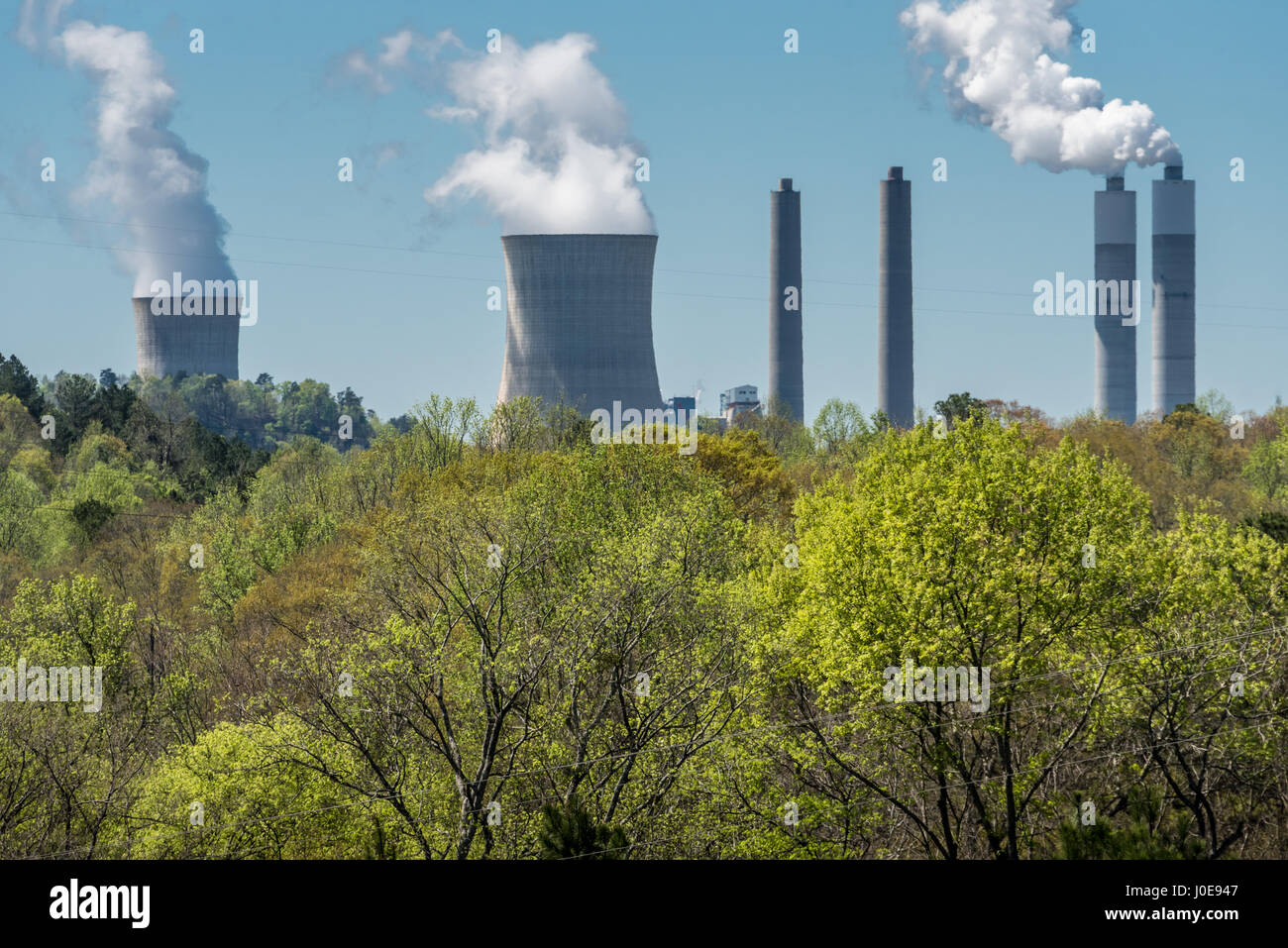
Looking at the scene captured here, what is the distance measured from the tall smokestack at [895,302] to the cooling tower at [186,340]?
59.3m

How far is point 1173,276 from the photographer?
14238 cm

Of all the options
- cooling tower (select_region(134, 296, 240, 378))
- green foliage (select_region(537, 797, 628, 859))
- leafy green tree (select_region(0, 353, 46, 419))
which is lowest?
green foliage (select_region(537, 797, 628, 859))

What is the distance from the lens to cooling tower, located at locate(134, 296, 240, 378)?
136875 mm

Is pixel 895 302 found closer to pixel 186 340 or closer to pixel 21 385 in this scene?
pixel 186 340

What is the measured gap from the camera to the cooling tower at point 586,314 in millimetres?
76125

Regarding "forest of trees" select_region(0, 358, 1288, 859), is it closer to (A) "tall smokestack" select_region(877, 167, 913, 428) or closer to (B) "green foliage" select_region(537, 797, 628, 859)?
(B) "green foliage" select_region(537, 797, 628, 859)

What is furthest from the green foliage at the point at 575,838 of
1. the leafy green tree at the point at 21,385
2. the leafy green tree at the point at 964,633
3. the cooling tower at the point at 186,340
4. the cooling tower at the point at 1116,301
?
the cooling tower at the point at 1116,301

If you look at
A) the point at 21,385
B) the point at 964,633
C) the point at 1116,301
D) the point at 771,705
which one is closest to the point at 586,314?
the point at 21,385

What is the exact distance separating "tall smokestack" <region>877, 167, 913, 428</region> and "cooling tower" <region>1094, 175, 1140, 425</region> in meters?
19.2

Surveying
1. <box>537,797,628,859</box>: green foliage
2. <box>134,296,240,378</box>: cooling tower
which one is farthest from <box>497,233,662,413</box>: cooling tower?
<box>134,296,240,378</box>: cooling tower

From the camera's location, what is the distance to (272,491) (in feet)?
187

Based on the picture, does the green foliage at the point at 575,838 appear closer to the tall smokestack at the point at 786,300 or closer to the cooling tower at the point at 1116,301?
the tall smokestack at the point at 786,300

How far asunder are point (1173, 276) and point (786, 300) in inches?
1428
